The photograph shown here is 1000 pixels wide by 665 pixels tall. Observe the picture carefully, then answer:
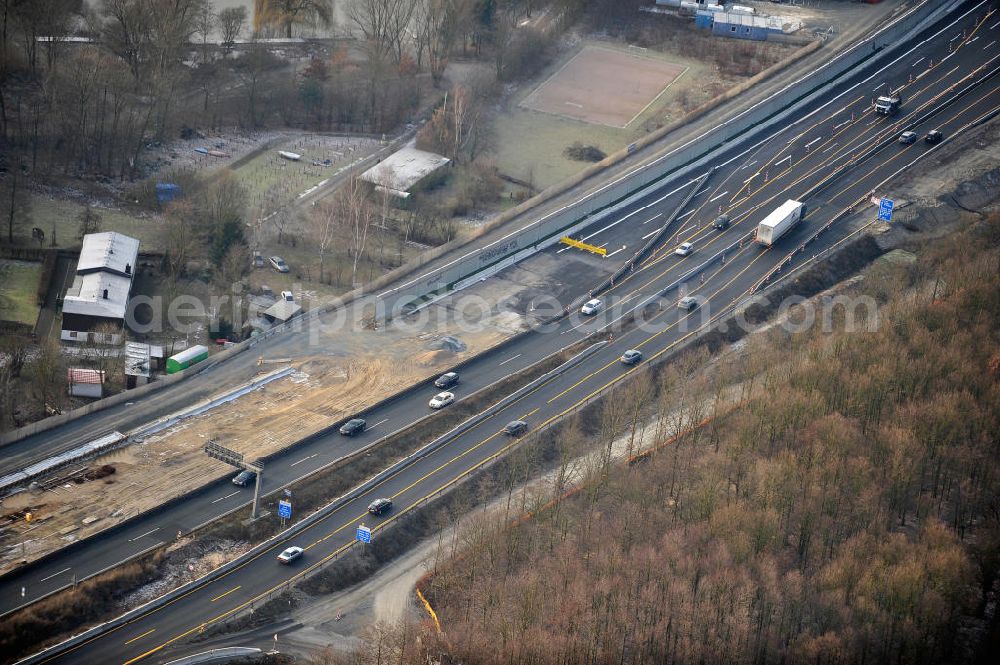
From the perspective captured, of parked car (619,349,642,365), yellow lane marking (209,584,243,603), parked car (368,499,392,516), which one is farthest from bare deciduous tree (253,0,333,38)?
yellow lane marking (209,584,243,603)

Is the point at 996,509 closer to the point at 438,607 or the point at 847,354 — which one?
the point at 847,354

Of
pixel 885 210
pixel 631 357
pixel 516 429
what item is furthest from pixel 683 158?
pixel 516 429

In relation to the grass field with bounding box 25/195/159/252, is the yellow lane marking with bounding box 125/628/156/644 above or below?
below

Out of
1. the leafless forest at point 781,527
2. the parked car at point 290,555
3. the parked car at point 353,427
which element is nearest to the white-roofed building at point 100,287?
the parked car at point 353,427

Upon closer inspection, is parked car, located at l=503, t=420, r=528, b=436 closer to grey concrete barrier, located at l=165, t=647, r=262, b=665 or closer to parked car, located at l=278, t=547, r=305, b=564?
parked car, located at l=278, t=547, r=305, b=564

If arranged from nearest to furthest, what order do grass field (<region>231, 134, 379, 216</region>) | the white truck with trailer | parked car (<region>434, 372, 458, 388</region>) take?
parked car (<region>434, 372, 458, 388</region>) → the white truck with trailer → grass field (<region>231, 134, 379, 216</region>)

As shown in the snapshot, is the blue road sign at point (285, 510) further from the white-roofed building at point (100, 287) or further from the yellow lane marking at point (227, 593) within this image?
the white-roofed building at point (100, 287)

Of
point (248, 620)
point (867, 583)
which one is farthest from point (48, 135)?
point (867, 583)
